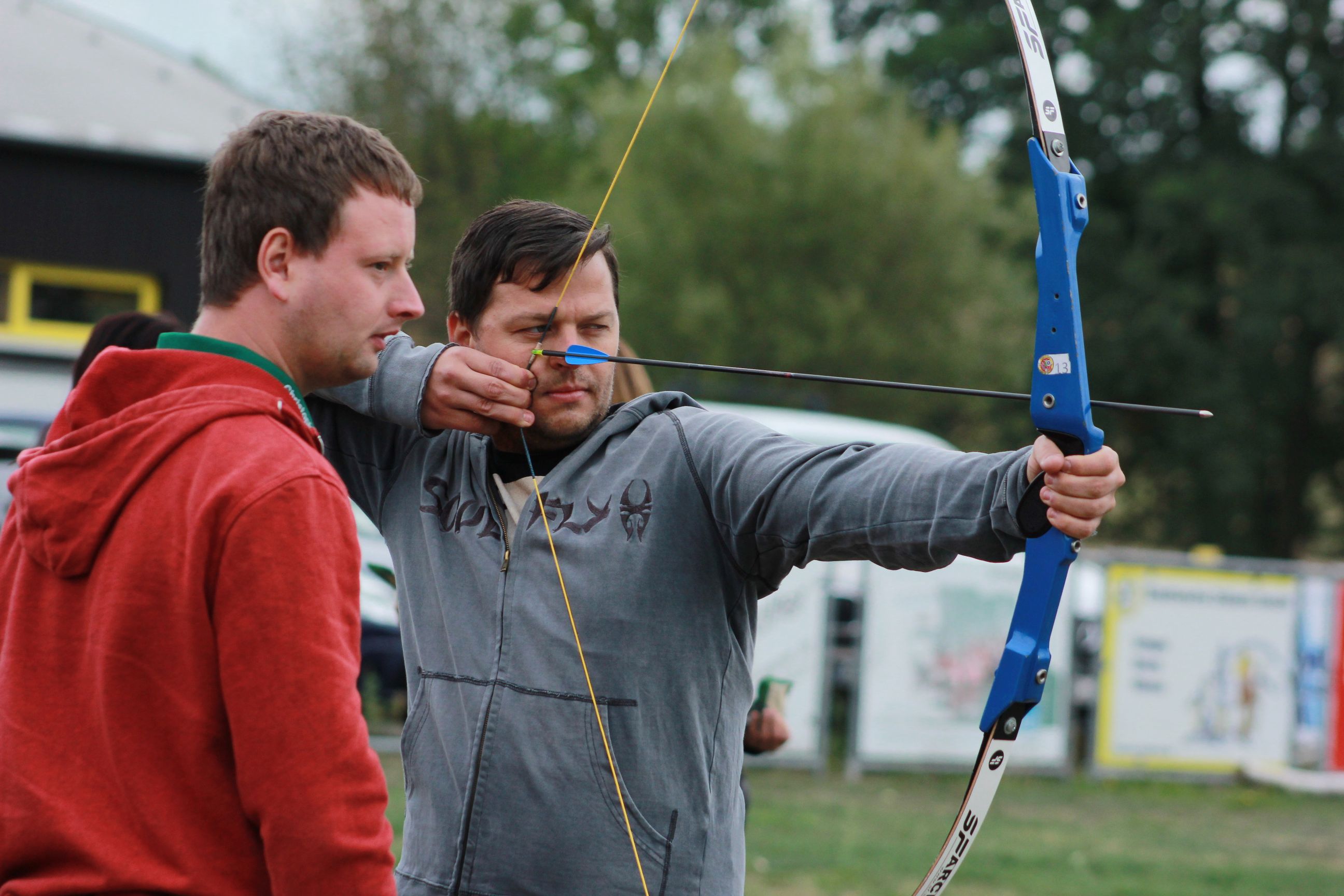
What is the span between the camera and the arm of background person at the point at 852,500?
166 centimetres

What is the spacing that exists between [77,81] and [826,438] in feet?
19.5

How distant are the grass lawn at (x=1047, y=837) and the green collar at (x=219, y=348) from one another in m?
4.59

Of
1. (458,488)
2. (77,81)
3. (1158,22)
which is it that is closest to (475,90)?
(1158,22)

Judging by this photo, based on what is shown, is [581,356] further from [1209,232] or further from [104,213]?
[1209,232]

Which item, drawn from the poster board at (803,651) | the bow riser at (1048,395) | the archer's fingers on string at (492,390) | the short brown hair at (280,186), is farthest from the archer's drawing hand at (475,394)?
the poster board at (803,651)

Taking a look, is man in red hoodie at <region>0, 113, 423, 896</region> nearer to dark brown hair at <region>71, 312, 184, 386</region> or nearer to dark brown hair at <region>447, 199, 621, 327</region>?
dark brown hair at <region>447, 199, 621, 327</region>

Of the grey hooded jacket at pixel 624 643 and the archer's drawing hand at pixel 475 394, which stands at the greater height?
the archer's drawing hand at pixel 475 394

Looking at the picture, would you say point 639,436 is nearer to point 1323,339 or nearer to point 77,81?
point 77,81

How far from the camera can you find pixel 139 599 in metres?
1.31

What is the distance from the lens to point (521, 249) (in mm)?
2111

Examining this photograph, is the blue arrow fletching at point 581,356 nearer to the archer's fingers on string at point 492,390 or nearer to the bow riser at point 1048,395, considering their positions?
the archer's fingers on string at point 492,390

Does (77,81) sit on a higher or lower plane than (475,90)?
lower

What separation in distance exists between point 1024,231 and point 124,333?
643 inches

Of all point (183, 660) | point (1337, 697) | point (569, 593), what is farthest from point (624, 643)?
point (1337, 697)
